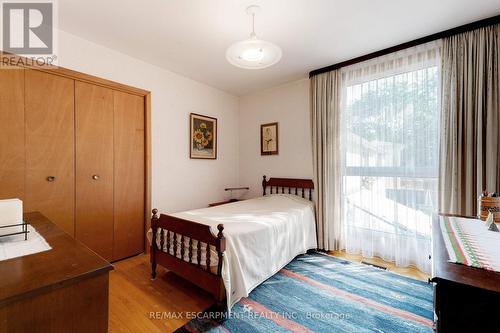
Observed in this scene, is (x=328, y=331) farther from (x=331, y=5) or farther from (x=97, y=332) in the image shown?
(x=331, y=5)

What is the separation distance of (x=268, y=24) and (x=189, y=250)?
2.27 meters

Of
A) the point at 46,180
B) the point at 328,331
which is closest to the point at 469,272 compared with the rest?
the point at 328,331

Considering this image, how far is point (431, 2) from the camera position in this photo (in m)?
1.86

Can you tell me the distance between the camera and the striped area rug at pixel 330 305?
5.49 feet

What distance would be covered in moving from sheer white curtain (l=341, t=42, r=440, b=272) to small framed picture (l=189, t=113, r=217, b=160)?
2099 mm

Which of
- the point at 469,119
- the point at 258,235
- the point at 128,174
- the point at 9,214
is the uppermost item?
the point at 469,119

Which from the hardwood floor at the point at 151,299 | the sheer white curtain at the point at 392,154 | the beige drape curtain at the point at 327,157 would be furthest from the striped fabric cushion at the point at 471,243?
the beige drape curtain at the point at 327,157

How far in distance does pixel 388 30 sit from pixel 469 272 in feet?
7.78

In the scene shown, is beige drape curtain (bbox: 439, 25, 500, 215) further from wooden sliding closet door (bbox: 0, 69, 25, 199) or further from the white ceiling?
wooden sliding closet door (bbox: 0, 69, 25, 199)

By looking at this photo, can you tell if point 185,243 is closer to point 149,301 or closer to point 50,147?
point 149,301

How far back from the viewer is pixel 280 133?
374 centimetres

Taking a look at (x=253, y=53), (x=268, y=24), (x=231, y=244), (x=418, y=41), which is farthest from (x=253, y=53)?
(x=418, y=41)

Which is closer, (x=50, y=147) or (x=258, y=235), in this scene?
(x=258, y=235)

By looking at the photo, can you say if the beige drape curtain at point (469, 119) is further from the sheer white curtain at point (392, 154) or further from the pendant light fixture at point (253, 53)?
the pendant light fixture at point (253, 53)
